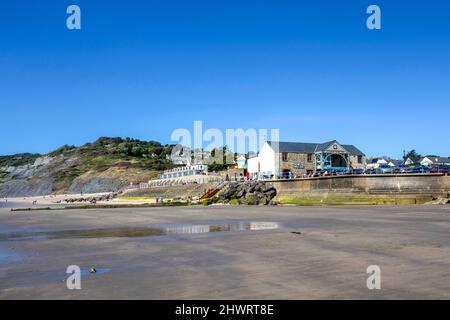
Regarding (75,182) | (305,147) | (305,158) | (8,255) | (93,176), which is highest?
(305,147)

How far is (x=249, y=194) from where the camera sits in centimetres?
5234

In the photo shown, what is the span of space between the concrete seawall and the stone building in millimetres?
10525

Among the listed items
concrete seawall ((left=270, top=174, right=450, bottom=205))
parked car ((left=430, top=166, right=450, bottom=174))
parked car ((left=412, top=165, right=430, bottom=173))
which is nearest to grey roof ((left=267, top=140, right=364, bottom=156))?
concrete seawall ((left=270, top=174, right=450, bottom=205))

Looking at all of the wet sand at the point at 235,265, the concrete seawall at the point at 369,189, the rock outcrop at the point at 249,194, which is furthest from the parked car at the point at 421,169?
the wet sand at the point at 235,265

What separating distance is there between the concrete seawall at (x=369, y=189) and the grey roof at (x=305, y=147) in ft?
40.3

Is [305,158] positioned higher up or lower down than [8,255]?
higher up

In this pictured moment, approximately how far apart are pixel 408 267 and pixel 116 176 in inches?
5228

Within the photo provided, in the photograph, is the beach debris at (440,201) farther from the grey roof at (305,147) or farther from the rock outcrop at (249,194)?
the grey roof at (305,147)

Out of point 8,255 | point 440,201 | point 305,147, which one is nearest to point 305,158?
point 305,147

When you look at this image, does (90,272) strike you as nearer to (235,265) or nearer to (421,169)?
(235,265)

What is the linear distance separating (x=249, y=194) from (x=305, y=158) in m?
22.8

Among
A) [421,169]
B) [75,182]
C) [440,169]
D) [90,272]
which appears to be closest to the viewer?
[90,272]

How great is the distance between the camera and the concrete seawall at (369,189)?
44281 mm

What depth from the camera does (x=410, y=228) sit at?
1812 cm
